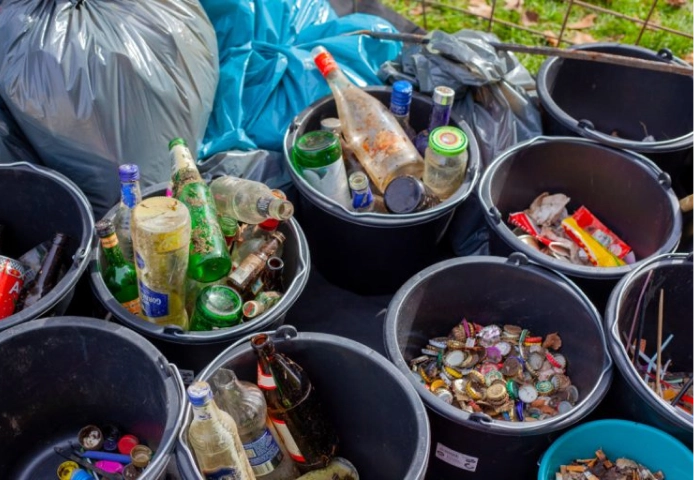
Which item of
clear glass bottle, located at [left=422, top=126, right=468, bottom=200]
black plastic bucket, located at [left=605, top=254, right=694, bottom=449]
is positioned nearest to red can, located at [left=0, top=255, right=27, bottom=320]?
clear glass bottle, located at [left=422, top=126, right=468, bottom=200]

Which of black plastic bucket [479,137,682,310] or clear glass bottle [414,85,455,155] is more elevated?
clear glass bottle [414,85,455,155]

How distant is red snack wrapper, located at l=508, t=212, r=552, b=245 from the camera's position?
86.9 inches

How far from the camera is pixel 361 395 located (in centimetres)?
167

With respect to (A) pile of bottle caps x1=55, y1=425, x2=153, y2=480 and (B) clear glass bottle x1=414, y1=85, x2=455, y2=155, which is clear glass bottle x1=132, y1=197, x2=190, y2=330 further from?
(B) clear glass bottle x1=414, y1=85, x2=455, y2=155

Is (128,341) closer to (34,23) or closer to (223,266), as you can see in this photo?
(223,266)

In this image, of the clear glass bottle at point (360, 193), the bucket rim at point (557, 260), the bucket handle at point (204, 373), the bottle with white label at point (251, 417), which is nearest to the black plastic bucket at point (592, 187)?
the bucket rim at point (557, 260)

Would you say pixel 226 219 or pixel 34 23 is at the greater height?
pixel 34 23

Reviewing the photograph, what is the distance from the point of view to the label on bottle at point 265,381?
5.18 ft

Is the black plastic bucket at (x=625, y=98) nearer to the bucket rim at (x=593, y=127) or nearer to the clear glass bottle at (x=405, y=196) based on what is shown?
the bucket rim at (x=593, y=127)

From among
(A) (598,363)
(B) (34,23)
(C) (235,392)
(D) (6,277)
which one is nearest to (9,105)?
(B) (34,23)

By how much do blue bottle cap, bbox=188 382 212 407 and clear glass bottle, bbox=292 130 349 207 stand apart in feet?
2.78

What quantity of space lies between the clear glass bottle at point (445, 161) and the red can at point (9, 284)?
1176 mm

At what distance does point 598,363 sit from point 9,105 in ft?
5.64

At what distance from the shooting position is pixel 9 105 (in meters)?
1.96
